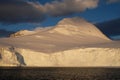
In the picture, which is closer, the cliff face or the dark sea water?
the dark sea water

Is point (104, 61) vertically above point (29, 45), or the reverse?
point (29, 45)

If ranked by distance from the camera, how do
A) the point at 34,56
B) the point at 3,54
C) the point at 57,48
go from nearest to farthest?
the point at 3,54 < the point at 34,56 < the point at 57,48

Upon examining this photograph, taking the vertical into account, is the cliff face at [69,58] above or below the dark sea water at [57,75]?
above

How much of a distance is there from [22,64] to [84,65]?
105ft

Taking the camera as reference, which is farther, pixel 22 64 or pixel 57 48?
pixel 57 48

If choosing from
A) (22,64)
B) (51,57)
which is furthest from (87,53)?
(22,64)

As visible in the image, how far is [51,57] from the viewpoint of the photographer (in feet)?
559

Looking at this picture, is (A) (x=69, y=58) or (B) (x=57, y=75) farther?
(A) (x=69, y=58)

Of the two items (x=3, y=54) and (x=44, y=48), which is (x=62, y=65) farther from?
(x=3, y=54)

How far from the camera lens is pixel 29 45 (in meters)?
190

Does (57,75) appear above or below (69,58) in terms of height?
below

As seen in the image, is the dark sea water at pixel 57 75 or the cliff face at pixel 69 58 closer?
the dark sea water at pixel 57 75

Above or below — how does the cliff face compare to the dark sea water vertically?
above

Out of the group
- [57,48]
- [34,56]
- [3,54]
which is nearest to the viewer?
[3,54]
